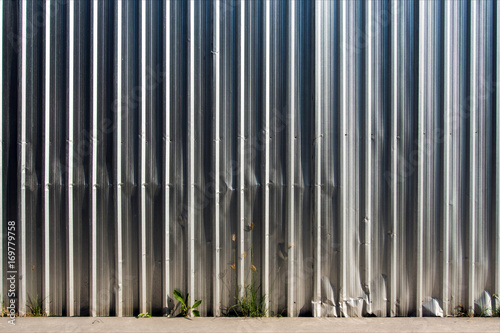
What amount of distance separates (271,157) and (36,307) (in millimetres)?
2667

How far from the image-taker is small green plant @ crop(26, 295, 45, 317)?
328 cm

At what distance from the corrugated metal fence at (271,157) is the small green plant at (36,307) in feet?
0.16

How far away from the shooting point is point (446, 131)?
3.29 metres

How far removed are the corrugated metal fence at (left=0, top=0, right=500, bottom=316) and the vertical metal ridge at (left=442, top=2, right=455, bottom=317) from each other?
0.04 feet

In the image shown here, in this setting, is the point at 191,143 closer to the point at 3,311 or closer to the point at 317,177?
the point at 317,177

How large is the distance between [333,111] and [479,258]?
199 centimetres

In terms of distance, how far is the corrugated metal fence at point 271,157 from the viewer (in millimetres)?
3270

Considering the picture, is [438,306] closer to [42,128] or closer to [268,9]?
[268,9]

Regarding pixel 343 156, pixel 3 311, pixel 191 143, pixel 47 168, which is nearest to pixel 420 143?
pixel 343 156

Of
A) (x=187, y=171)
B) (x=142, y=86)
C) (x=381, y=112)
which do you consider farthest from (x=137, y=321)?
(x=381, y=112)

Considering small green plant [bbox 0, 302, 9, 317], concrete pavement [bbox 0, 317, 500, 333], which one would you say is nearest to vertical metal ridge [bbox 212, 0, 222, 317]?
concrete pavement [bbox 0, 317, 500, 333]

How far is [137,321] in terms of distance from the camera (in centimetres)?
318

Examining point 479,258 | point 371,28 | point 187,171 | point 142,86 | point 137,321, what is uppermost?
point 371,28

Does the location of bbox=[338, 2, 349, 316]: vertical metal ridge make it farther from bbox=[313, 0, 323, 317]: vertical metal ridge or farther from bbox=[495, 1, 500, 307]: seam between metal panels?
bbox=[495, 1, 500, 307]: seam between metal panels
